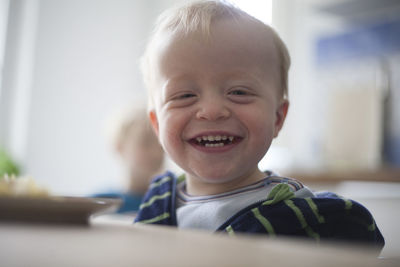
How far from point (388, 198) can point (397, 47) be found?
1.61m

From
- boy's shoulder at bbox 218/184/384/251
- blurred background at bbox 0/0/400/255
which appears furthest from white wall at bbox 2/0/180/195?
boy's shoulder at bbox 218/184/384/251

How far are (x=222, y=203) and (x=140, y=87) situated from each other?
4564 millimetres

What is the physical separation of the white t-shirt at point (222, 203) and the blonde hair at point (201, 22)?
0.24 m

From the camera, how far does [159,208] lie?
1.04m

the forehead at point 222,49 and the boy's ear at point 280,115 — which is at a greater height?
the forehead at point 222,49

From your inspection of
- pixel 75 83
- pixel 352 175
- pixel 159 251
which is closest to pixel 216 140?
pixel 159 251

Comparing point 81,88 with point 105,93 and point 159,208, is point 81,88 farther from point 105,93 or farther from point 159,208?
point 159,208

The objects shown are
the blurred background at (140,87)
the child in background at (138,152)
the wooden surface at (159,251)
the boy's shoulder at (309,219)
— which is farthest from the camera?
the blurred background at (140,87)

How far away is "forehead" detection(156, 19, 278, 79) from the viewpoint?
3.13 feet

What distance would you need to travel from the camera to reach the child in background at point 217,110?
0.94m

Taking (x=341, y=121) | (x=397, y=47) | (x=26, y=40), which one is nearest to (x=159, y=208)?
(x=341, y=121)

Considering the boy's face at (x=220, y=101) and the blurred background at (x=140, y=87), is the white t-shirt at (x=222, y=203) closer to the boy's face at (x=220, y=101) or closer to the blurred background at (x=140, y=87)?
the boy's face at (x=220, y=101)

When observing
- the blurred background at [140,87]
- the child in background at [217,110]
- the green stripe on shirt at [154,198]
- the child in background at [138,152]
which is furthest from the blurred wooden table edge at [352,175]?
the green stripe on shirt at [154,198]

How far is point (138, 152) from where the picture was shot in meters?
2.41
